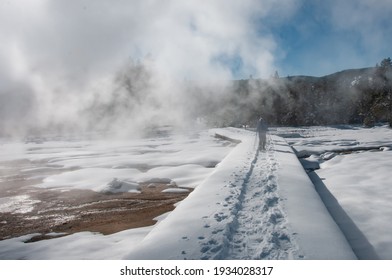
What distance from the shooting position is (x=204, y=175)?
8719mm

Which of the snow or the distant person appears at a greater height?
the distant person

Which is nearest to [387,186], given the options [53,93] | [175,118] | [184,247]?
[184,247]

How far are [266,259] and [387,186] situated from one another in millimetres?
4383

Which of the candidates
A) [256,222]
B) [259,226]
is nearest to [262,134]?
[256,222]

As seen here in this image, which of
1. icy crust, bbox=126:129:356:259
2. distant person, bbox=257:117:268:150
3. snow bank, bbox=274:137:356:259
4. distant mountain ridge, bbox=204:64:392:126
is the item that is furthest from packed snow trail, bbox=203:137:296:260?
distant mountain ridge, bbox=204:64:392:126

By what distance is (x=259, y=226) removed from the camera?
418 centimetres

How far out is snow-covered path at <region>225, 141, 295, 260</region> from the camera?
3.48 m

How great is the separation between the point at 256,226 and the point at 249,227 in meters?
0.10

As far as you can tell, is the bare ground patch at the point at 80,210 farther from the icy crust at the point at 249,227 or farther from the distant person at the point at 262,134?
the distant person at the point at 262,134

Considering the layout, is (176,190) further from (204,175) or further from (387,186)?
(387,186)

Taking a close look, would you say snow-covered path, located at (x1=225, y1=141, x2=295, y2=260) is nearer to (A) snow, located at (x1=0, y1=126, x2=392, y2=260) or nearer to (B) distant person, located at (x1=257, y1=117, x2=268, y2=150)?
(A) snow, located at (x1=0, y1=126, x2=392, y2=260)

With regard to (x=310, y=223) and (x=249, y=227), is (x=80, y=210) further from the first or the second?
(x=310, y=223)

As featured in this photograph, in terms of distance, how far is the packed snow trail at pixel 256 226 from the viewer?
11.4ft

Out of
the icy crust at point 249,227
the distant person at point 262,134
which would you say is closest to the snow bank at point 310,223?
the icy crust at point 249,227
